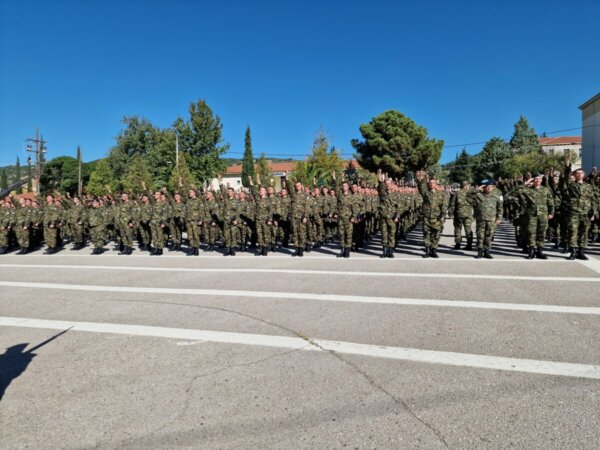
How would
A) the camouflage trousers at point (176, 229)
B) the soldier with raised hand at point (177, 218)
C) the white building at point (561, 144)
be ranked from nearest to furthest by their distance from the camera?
the soldier with raised hand at point (177, 218), the camouflage trousers at point (176, 229), the white building at point (561, 144)

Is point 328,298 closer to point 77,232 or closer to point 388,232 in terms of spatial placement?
point 388,232

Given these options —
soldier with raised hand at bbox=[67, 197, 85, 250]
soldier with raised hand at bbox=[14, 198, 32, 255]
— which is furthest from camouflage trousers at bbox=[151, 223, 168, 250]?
soldier with raised hand at bbox=[14, 198, 32, 255]

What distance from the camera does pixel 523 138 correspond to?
79.1 m

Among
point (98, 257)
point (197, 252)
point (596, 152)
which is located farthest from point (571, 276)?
point (596, 152)

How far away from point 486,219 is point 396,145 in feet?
118

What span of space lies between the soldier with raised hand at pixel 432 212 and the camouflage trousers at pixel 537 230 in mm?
1998

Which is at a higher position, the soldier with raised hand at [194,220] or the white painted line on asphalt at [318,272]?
the soldier with raised hand at [194,220]

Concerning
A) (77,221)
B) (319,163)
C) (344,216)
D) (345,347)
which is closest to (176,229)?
(77,221)

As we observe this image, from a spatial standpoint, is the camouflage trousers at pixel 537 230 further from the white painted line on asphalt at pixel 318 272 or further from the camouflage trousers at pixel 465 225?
the white painted line on asphalt at pixel 318 272

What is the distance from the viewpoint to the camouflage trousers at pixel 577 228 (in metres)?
9.48

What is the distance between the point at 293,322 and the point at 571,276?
558 centimetres

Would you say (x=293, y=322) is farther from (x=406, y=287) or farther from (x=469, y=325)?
(x=406, y=287)

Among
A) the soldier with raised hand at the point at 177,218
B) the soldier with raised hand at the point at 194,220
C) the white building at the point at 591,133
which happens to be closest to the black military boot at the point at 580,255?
the soldier with raised hand at the point at 194,220

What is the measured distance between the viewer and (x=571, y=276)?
7543 millimetres
